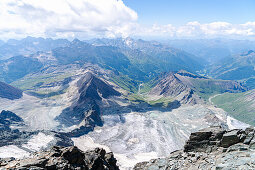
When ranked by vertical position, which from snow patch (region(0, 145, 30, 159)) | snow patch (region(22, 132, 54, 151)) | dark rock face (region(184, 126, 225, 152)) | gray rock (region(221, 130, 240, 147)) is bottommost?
snow patch (region(22, 132, 54, 151))

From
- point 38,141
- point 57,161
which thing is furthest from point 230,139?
point 38,141

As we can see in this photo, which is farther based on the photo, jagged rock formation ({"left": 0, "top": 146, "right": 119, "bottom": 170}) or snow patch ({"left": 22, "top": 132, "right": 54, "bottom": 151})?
snow patch ({"left": 22, "top": 132, "right": 54, "bottom": 151})

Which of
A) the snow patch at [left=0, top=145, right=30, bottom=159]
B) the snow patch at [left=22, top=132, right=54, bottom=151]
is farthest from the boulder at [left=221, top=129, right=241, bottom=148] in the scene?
the snow patch at [left=22, top=132, right=54, bottom=151]

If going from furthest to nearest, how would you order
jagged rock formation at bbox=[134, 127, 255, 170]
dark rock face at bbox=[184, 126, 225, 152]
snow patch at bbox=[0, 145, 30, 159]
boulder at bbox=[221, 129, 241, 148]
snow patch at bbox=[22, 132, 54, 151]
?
snow patch at bbox=[22, 132, 54, 151], snow patch at bbox=[0, 145, 30, 159], dark rock face at bbox=[184, 126, 225, 152], boulder at bbox=[221, 129, 241, 148], jagged rock formation at bbox=[134, 127, 255, 170]

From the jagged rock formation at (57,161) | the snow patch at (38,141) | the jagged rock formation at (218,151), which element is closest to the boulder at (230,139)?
the jagged rock formation at (218,151)

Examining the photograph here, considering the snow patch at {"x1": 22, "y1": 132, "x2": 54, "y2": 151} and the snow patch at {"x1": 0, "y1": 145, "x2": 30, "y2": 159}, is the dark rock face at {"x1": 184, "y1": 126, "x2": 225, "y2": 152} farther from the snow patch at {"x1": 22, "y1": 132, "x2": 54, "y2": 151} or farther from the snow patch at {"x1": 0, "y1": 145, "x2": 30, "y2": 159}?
the snow patch at {"x1": 22, "y1": 132, "x2": 54, "y2": 151}

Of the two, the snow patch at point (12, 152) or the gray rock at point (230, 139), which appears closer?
the gray rock at point (230, 139)

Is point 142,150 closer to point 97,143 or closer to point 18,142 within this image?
point 97,143

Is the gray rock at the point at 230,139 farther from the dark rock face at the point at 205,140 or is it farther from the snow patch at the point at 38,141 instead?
the snow patch at the point at 38,141

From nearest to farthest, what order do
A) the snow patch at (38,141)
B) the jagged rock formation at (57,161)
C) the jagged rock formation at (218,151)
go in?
the jagged rock formation at (218,151)
the jagged rock formation at (57,161)
the snow patch at (38,141)

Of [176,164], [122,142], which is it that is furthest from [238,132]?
[122,142]
